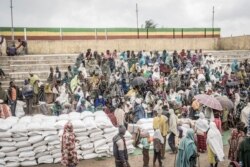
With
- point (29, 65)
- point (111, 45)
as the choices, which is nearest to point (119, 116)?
point (29, 65)

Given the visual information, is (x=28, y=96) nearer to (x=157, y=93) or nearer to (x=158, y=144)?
(x=157, y=93)

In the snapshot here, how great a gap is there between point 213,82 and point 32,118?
9.45 meters

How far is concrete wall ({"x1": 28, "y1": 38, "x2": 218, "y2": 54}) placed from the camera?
22.0m

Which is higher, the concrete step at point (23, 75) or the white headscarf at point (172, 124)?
the concrete step at point (23, 75)

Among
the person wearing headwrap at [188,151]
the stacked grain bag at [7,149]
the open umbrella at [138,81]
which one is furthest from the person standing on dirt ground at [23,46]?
the person wearing headwrap at [188,151]

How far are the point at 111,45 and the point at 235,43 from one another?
377 inches

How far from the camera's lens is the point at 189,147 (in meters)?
7.10

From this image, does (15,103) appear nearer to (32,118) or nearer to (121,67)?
(32,118)

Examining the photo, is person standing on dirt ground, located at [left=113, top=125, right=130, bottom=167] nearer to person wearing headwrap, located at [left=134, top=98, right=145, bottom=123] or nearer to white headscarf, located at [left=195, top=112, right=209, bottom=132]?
white headscarf, located at [left=195, top=112, right=209, bottom=132]

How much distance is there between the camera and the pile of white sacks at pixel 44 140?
9.14 metres

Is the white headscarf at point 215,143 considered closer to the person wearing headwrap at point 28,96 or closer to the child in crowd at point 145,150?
the child in crowd at point 145,150

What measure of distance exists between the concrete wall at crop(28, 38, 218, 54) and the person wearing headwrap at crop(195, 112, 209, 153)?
45.2 ft

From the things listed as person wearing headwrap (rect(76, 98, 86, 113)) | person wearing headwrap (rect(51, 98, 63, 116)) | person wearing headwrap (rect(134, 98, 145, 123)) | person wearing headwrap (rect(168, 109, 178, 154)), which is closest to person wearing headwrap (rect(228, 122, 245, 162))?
person wearing headwrap (rect(168, 109, 178, 154))

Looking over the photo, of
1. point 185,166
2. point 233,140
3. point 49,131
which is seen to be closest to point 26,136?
point 49,131
